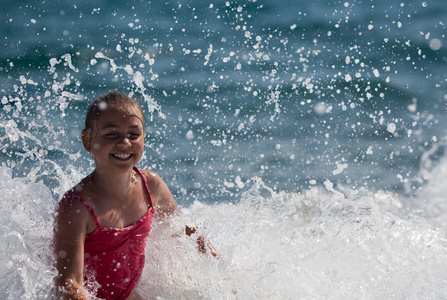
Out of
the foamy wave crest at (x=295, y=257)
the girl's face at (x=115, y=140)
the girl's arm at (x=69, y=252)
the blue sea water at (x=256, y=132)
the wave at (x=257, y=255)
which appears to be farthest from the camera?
the blue sea water at (x=256, y=132)

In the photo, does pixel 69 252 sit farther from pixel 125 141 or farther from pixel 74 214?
pixel 125 141

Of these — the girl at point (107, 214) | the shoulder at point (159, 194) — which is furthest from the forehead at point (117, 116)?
the shoulder at point (159, 194)

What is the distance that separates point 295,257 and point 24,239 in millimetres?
1748

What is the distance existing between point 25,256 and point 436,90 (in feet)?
19.4

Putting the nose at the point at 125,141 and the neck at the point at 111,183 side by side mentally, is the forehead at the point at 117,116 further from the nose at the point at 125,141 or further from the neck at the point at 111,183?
the neck at the point at 111,183

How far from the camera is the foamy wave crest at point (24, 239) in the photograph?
9.79 feet

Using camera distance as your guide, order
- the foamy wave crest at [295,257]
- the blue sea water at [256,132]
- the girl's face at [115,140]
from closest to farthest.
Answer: the girl's face at [115,140], the foamy wave crest at [295,257], the blue sea water at [256,132]

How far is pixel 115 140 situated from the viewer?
114 inches

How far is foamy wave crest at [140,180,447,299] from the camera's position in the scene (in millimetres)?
3459

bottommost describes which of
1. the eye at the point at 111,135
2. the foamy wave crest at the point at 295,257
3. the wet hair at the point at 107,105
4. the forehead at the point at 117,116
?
the foamy wave crest at the point at 295,257

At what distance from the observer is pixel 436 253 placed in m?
4.09

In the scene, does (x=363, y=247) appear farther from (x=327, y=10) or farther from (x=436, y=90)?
(x=327, y=10)

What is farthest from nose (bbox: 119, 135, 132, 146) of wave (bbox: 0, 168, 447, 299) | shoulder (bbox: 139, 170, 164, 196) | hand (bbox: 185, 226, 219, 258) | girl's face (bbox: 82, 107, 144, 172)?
hand (bbox: 185, 226, 219, 258)

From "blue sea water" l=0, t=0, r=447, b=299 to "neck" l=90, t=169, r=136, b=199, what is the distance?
0.48 metres
